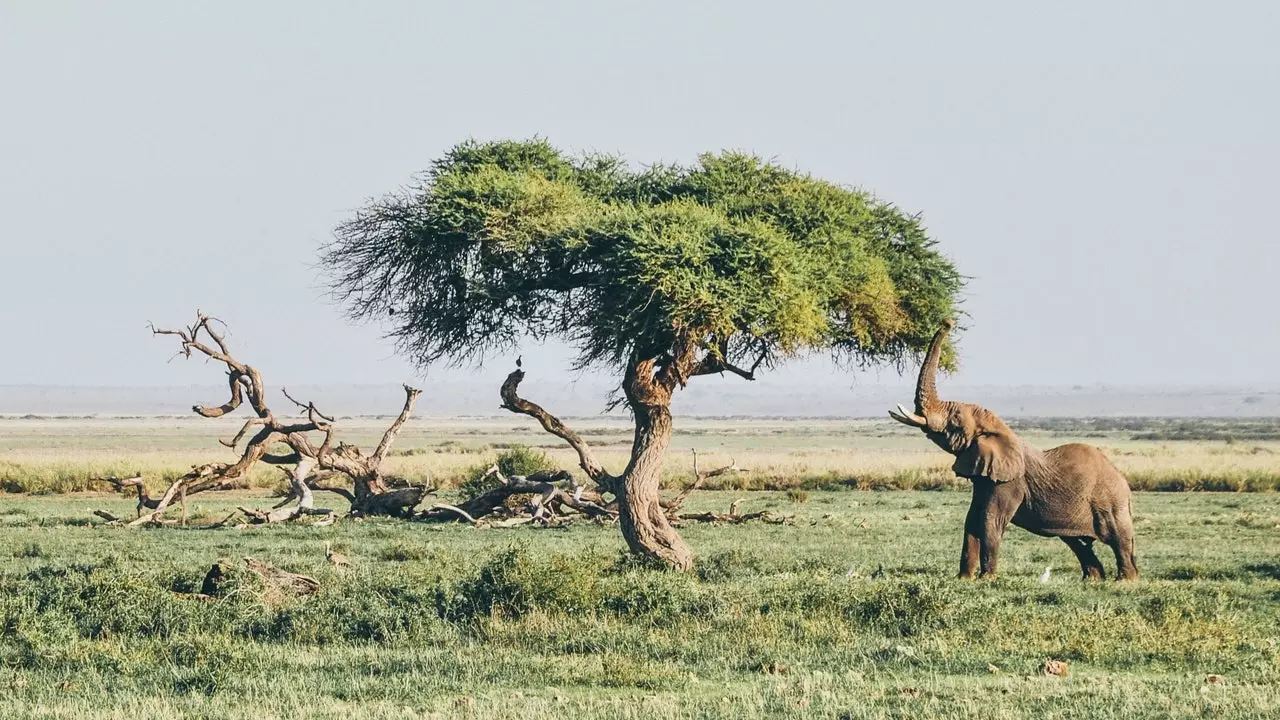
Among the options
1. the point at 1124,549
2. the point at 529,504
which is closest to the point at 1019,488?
the point at 1124,549

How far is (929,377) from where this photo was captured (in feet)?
63.8

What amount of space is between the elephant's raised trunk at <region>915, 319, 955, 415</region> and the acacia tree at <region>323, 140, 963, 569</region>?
880mm

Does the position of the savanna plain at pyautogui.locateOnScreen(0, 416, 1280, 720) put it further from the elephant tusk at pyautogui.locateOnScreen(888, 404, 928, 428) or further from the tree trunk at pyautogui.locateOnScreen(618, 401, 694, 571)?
the elephant tusk at pyautogui.locateOnScreen(888, 404, 928, 428)

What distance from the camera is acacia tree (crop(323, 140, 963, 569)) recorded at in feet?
60.1

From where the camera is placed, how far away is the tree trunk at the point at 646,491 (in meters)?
19.8

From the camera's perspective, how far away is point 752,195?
20031 millimetres

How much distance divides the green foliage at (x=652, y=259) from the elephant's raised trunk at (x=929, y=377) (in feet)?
2.77

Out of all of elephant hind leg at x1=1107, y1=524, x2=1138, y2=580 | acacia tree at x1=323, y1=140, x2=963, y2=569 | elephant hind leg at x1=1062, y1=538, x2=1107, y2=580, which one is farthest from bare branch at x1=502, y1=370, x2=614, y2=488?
elephant hind leg at x1=1107, y1=524, x2=1138, y2=580

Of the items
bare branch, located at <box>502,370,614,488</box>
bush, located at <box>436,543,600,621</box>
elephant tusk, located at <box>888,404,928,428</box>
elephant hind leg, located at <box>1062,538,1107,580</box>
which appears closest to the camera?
bush, located at <box>436,543,600,621</box>

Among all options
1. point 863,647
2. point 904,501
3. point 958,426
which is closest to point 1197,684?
point 863,647

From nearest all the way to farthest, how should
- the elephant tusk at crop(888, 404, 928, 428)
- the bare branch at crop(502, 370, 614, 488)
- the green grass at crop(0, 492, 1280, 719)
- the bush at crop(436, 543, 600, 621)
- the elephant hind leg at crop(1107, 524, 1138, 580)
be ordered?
the green grass at crop(0, 492, 1280, 719) < the bush at crop(436, 543, 600, 621) < the elephant tusk at crop(888, 404, 928, 428) < the elephant hind leg at crop(1107, 524, 1138, 580) < the bare branch at crop(502, 370, 614, 488)

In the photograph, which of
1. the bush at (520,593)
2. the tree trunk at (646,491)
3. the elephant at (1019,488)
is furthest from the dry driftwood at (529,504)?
the bush at (520,593)

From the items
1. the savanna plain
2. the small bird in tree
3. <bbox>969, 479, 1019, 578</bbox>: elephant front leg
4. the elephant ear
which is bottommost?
the small bird in tree

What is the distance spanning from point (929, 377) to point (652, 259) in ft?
13.8
